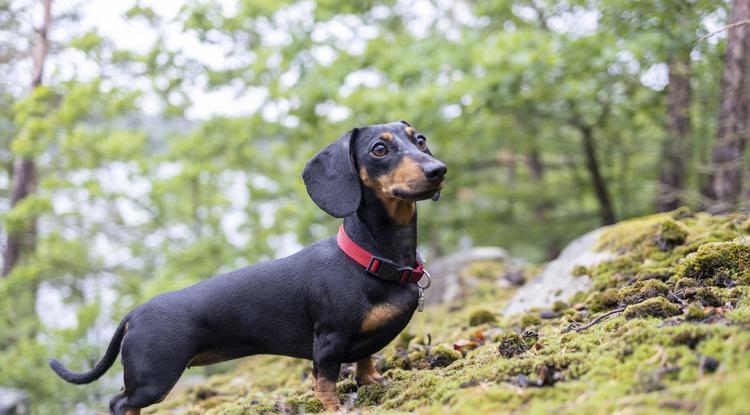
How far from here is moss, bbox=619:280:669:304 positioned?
10.6ft

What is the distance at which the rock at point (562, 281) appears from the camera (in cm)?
465

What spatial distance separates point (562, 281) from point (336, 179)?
8.35 feet

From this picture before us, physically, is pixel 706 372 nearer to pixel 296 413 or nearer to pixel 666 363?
pixel 666 363

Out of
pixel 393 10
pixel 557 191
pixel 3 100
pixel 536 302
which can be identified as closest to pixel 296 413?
pixel 536 302

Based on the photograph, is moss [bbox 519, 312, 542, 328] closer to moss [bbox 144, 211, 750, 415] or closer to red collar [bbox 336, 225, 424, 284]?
moss [bbox 144, 211, 750, 415]

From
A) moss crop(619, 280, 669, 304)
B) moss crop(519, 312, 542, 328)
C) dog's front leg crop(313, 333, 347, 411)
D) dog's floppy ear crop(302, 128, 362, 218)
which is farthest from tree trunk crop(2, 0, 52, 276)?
moss crop(619, 280, 669, 304)

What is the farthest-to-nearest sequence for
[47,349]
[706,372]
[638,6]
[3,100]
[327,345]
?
[3,100], [47,349], [638,6], [327,345], [706,372]

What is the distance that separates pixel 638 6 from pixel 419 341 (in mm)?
5018

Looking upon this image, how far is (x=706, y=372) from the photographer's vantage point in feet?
6.95

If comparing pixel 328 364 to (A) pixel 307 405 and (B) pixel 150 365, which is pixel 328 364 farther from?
(B) pixel 150 365

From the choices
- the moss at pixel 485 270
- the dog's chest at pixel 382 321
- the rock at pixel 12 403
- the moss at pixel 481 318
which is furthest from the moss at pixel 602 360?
the rock at pixel 12 403

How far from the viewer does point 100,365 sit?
11.4ft

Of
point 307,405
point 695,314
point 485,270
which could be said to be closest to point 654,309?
point 695,314

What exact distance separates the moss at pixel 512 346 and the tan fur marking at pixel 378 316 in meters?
0.62
